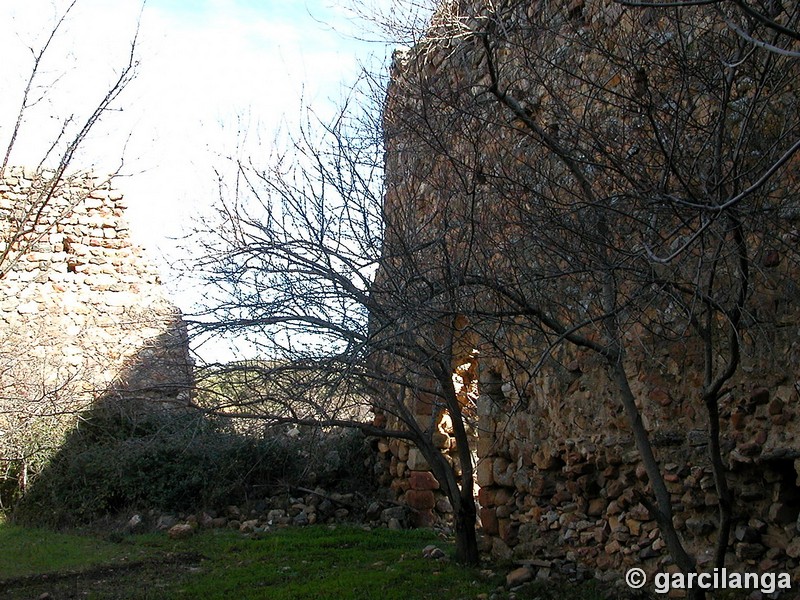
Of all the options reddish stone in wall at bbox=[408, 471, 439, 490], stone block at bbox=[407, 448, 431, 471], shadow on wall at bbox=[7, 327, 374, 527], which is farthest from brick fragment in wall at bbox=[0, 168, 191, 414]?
reddish stone in wall at bbox=[408, 471, 439, 490]

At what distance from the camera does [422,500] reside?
31.2 ft

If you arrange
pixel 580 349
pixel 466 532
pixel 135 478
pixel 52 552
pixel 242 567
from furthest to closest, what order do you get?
pixel 135 478
pixel 52 552
pixel 242 567
pixel 466 532
pixel 580 349

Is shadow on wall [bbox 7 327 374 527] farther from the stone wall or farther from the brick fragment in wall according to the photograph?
the brick fragment in wall

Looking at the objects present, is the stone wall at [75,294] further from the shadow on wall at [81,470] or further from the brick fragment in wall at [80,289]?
the shadow on wall at [81,470]

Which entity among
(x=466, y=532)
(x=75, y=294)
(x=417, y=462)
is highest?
(x=75, y=294)

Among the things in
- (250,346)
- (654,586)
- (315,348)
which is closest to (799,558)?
(654,586)

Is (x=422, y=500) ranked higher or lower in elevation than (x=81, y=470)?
lower

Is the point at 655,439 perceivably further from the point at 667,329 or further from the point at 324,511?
the point at 324,511

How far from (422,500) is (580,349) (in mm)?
3952

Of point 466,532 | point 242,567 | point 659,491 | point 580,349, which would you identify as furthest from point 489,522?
point 659,491

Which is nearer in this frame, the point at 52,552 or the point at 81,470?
the point at 52,552

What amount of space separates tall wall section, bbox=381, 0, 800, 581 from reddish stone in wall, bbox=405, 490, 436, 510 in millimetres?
2110

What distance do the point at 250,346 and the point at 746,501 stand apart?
364cm

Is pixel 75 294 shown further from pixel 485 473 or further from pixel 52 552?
pixel 485 473
